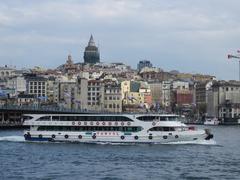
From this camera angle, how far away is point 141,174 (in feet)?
132

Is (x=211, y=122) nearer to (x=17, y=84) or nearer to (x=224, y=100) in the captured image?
(x=224, y=100)

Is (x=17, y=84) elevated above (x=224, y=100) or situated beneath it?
elevated above

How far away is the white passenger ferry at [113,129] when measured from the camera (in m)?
62.2

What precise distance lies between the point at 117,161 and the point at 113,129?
1568cm

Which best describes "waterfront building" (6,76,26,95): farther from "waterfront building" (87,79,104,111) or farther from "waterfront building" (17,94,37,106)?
"waterfront building" (87,79,104,111)

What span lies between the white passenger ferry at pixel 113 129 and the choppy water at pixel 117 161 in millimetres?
1291

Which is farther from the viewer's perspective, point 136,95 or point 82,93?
point 136,95

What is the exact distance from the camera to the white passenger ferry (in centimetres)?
6216

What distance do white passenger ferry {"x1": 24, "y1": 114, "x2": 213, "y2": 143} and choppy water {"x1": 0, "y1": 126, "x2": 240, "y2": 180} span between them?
129 centimetres

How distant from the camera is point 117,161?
47500 millimetres

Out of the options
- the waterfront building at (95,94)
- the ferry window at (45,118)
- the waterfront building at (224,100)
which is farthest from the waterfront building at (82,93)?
the ferry window at (45,118)

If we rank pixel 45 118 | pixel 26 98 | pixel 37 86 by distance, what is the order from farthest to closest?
pixel 37 86, pixel 26 98, pixel 45 118

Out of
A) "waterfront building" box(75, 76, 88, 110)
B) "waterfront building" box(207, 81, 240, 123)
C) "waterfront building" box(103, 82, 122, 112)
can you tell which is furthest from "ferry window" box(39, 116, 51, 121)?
"waterfront building" box(207, 81, 240, 123)

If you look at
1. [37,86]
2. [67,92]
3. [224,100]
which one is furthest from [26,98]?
[224,100]
